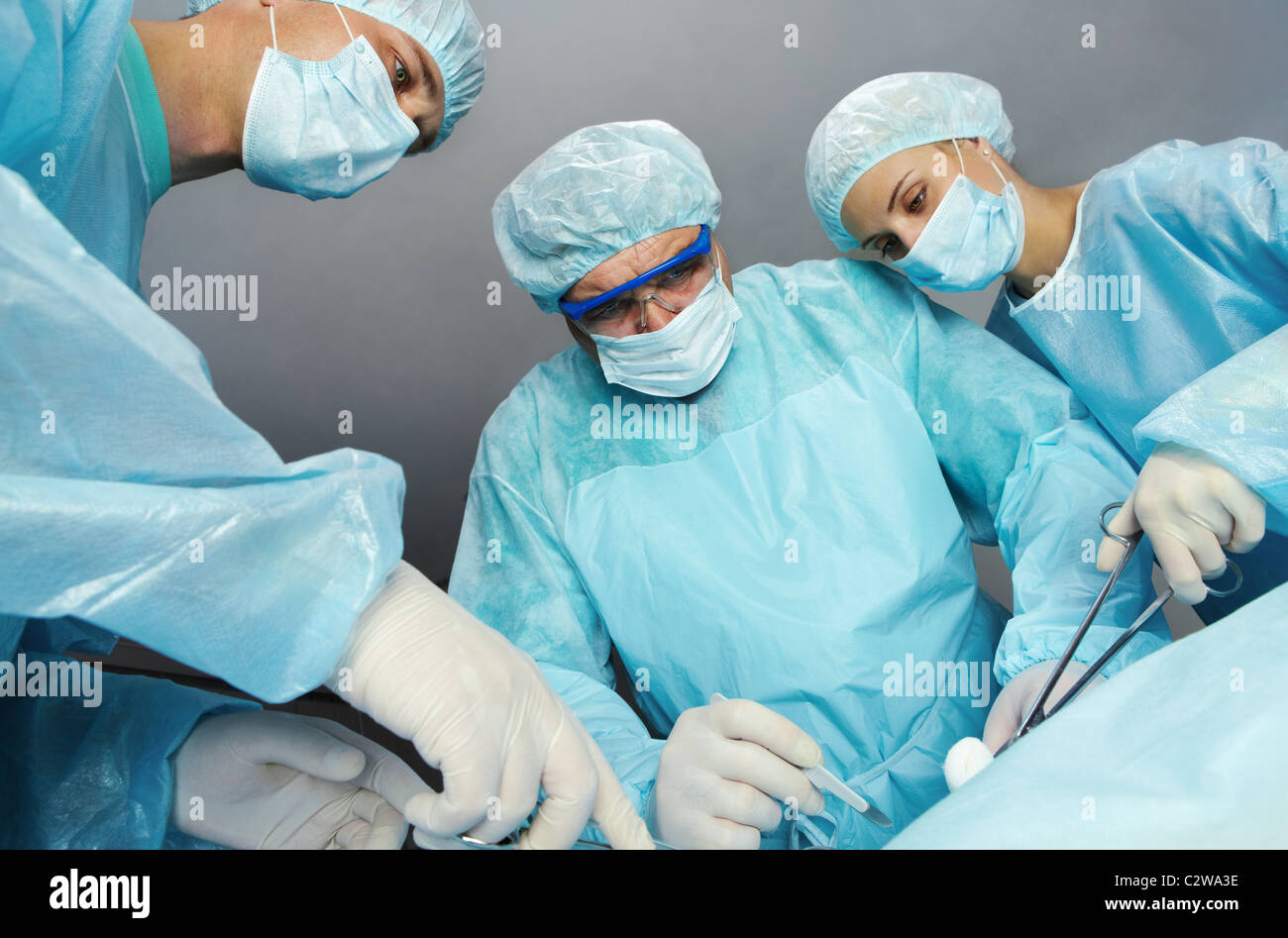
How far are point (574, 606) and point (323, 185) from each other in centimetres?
82

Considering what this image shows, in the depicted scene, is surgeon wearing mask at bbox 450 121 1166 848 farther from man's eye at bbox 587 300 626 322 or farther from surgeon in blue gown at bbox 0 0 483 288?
surgeon in blue gown at bbox 0 0 483 288

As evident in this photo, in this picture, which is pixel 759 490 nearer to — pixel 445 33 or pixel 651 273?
pixel 651 273

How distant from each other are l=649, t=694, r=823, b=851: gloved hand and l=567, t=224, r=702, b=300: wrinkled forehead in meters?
0.78

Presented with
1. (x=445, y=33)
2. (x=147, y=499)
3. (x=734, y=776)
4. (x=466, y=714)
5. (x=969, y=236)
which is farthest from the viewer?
(x=969, y=236)

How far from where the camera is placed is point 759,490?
1.62 m

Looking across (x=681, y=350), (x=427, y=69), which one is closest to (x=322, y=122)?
(x=427, y=69)

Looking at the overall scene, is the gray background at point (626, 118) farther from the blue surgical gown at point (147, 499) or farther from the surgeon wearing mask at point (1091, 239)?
the blue surgical gown at point (147, 499)

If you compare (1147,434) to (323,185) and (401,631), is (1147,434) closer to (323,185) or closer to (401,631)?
(401,631)

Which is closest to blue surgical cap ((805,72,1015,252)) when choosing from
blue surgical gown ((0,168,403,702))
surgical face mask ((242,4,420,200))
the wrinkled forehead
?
the wrinkled forehead

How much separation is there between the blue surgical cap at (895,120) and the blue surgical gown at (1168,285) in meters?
0.26

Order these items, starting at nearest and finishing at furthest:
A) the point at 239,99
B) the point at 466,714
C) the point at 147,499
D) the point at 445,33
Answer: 1. the point at 147,499
2. the point at 466,714
3. the point at 239,99
4. the point at 445,33

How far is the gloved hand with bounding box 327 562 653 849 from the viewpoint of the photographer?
2.72 ft

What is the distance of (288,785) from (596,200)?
103 cm
